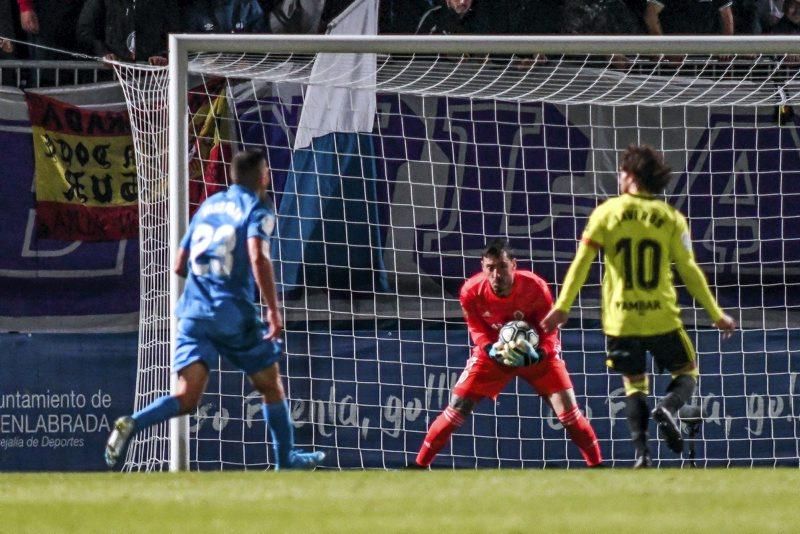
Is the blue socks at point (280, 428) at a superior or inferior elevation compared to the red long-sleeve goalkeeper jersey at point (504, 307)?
inferior

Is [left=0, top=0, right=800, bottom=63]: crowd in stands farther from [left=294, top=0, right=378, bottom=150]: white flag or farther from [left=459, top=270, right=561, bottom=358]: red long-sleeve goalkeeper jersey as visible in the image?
[left=459, top=270, right=561, bottom=358]: red long-sleeve goalkeeper jersey

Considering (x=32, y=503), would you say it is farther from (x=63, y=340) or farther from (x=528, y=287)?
(x=63, y=340)

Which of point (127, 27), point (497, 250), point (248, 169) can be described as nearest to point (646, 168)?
point (248, 169)

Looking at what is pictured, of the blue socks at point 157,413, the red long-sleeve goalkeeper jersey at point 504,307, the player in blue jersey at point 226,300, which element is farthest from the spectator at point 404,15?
the blue socks at point 157,413

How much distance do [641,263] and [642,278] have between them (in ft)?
0.25

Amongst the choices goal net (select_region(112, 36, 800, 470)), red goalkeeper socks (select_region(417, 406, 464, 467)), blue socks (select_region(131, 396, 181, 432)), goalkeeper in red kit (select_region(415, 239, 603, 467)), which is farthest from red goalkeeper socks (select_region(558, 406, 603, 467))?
blue socks (select_region(131, 396, 181, 432))

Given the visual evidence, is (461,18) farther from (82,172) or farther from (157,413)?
(157,413)

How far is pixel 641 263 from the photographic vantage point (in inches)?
330

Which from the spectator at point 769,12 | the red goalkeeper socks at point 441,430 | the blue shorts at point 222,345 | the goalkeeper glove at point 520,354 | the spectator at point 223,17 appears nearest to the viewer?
the blue shorts at point 222,345

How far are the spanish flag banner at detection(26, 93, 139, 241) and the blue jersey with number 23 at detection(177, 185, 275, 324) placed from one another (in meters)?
3.67

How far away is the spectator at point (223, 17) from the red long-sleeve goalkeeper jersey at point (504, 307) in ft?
10.4

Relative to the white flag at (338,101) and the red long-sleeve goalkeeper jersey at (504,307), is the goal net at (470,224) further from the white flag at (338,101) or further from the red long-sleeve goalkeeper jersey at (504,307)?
the red long-sleeve goalkeeper jersey at (504,307)

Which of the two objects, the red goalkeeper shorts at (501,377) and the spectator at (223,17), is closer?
the red goalkeeper shorts at (501,377)

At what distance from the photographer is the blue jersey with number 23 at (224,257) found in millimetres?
8297
